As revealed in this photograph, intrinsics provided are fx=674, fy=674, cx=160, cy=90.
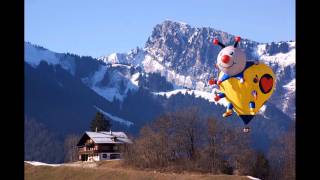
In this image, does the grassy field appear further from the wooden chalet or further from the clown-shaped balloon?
the wooden chalet

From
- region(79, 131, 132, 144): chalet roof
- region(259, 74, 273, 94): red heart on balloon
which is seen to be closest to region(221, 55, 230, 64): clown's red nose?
region(259, 74, 273, 94): red heart on balloon

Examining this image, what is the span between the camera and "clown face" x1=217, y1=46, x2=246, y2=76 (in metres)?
41.1

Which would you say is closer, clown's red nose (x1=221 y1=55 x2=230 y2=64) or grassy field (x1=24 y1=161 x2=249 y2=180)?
clown's red nose (x1=221 y1=55 x2=230 y2=64)

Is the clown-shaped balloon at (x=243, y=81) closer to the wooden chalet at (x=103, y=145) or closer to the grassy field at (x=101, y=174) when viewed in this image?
the grassy field at (x=101, y=174)

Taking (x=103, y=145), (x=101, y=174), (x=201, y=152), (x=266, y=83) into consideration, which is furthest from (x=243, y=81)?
(x=103, y=145)

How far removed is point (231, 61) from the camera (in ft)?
135

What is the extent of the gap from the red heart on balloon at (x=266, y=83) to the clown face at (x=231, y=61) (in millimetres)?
1735

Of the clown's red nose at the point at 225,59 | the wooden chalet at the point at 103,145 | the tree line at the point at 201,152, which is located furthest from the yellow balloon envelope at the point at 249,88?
the wooden chalet at the point at 103,145

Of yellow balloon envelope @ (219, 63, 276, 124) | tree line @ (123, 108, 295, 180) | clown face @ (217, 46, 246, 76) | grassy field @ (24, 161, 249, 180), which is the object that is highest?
clown face @ (217, 46, 246, 76)

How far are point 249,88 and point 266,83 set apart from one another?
1510 mm

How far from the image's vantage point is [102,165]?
3349 inches
